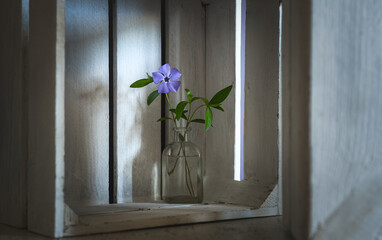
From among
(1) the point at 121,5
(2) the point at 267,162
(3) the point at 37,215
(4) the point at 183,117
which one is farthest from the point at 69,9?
(2) the point at 267,162

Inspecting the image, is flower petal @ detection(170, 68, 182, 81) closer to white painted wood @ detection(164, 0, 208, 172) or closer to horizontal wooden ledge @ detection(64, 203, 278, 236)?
white painted wood @ detection(164, 0, 208, 172)

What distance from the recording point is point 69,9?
0.93 meters

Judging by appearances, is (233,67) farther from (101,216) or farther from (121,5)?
(101,216)

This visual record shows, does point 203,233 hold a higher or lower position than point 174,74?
lower

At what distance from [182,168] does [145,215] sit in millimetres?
235

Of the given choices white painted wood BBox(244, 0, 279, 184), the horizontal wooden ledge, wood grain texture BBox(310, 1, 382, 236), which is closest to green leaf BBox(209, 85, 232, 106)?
white painted wood BBox(244, 0, 279, 184)

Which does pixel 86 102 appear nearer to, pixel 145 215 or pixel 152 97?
pixel 152 97

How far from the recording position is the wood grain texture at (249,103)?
37.4 inches

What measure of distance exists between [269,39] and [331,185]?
1.50 ft

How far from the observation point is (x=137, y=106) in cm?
102

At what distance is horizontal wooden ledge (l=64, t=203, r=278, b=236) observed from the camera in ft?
2.41

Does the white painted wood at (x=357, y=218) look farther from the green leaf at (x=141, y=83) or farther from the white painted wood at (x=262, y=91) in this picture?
the green leaf at (x=141, y=83)

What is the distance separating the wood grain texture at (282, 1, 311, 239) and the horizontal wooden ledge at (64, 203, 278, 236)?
14 centimetres

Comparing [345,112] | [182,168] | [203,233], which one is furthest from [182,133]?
[345,112]
